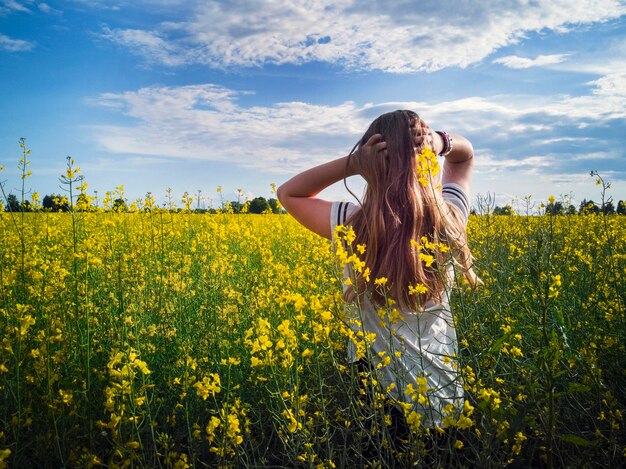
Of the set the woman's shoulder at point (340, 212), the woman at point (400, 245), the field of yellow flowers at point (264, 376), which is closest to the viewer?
the field of yellow flowers at point (264, 376)

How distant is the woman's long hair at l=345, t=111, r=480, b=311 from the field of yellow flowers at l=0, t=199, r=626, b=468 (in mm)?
231

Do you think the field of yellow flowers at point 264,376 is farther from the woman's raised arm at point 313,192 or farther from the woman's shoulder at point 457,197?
the woman's shoulder at point 457,197

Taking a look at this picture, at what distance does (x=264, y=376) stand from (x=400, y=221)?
1395 mm

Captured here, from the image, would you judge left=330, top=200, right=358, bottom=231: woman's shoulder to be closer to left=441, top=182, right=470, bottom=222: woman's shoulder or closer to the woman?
the woman

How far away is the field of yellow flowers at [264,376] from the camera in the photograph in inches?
58.3

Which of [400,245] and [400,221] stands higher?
[400,221]

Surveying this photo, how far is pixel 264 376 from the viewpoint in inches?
104

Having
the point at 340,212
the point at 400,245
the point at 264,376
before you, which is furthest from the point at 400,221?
the point at 264,376

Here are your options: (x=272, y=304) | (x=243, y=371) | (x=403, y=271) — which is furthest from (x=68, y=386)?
Result: (x=403, y=271)

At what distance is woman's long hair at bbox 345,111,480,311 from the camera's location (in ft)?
5.93

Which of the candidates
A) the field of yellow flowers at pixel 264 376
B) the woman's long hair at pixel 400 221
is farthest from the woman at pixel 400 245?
the field of yellow flowers at pixel 264 376

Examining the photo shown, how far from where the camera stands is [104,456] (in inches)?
86.7

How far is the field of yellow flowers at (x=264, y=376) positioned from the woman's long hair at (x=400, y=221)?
0.23m

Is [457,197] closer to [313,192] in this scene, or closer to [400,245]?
[400,245]
